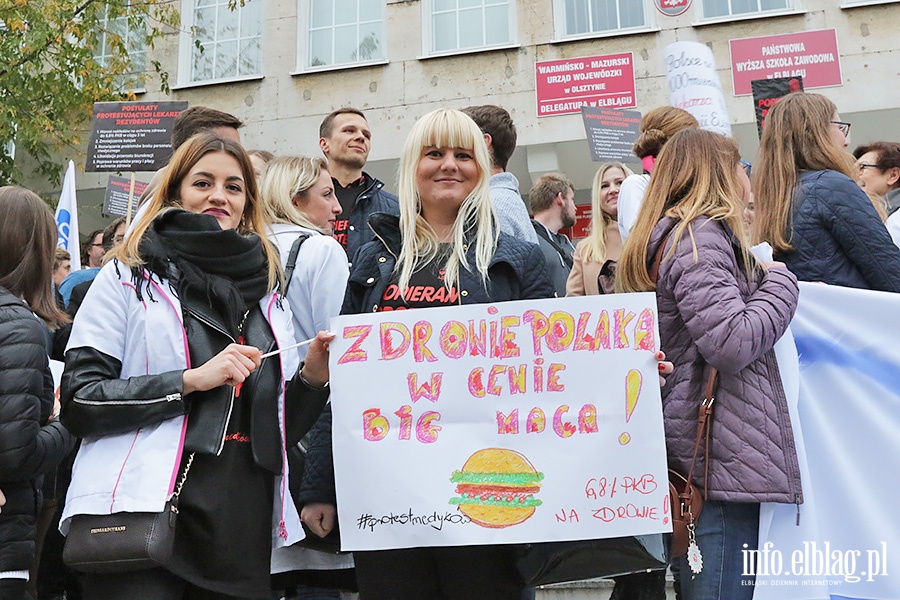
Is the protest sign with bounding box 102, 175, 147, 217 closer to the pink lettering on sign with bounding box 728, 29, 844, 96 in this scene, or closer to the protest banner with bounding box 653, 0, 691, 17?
the protest banner with bounding box 653, 0, 691, 17

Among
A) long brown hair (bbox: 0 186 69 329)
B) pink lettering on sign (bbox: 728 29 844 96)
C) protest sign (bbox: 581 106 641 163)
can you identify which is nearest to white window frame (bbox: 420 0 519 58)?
pink lettering on sign (bbox: 728 29 844 96)

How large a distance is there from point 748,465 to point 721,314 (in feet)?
1.38

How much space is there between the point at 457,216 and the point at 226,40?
38.4ft

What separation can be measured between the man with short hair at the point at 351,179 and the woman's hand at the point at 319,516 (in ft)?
6.94

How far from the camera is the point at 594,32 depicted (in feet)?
40.9

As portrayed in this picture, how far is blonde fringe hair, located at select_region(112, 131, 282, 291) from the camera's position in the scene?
280 cm

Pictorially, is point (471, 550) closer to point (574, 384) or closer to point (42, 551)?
point (574, 384)

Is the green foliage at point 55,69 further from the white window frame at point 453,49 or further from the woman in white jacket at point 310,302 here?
the woman in white jacket at point 310,302

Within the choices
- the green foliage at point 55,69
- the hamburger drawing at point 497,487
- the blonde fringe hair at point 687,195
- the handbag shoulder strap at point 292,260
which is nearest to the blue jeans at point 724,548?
the hamburger drawing at point 497,487

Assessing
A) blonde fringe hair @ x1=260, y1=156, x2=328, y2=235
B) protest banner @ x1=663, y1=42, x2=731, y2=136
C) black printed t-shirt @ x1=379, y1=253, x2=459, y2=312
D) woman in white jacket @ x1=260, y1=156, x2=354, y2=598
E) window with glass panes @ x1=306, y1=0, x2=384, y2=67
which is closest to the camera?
black printed t-shirt @ x1=379, y1=253, x2=459, y2=312

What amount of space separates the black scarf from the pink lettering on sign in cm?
1011

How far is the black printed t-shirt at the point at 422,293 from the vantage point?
9.57 ft

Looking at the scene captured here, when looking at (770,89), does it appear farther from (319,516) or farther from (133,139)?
(133,139)

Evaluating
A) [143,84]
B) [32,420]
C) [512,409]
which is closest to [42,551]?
[32,420]
